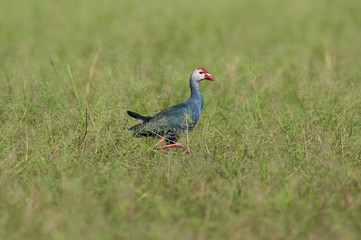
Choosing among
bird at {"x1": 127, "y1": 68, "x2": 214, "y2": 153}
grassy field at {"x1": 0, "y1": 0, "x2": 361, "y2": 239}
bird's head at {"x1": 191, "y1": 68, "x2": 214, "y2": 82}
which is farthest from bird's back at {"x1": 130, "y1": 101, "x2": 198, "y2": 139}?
bird's head at {"x1": 191, "y1": 68, "x2": 214, "y2": 82}

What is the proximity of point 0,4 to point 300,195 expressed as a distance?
8.61m

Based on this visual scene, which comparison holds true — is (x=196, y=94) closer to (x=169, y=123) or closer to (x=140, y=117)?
(x=169, y=123)

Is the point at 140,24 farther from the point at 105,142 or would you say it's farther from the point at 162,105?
the point at 105,142

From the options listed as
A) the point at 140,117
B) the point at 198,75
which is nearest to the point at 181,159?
the point at 140,117

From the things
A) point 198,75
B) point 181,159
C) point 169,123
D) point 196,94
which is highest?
point 198,75

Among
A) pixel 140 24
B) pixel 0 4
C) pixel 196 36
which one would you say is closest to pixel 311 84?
pixel 196 36

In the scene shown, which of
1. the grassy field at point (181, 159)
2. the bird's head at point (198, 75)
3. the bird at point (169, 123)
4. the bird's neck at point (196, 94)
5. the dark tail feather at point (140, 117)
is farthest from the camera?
the bird's head at point (198, 75)

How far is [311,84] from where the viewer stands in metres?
5.19

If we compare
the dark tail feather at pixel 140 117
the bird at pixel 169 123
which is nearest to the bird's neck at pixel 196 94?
the bird at pixel 169 123

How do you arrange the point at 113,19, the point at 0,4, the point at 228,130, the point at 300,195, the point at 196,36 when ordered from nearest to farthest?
the point at 300,195, the point at 228,130, the point at 196,36, the point at 113,19, the point at 0,4

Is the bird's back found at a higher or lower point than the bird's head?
lower

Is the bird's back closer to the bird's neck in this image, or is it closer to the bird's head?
the bird's neck

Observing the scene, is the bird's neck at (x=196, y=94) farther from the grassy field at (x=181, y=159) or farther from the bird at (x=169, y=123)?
the grassy field at (x=181, y=159)

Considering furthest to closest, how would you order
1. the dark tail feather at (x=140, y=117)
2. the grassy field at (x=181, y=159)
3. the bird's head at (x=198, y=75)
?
the bird's head at (x=198, y=75)
the dark tail feather at (x=140, y=117)
the grassy field at (x=181, y=159)
